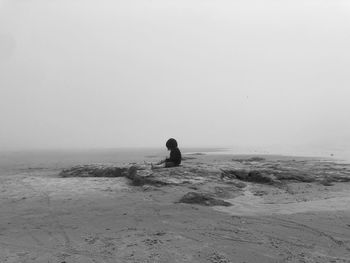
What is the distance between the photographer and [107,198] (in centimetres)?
1170

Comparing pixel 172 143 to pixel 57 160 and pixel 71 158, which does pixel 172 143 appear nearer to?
pixel 57 160

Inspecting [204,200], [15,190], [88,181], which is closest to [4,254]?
[204,200]

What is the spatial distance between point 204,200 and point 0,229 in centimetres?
598

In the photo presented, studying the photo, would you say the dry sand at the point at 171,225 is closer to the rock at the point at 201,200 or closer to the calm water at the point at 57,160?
the rock at the point at 201,200

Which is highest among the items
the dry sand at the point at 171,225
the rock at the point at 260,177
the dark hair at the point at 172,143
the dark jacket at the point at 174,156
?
the dark hair at the point at 172,143

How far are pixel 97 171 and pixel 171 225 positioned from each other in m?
12.5

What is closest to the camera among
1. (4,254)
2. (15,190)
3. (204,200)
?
(4,254)

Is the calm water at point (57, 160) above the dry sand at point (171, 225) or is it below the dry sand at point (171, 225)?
above

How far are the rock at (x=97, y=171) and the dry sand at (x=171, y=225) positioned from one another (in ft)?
17.3

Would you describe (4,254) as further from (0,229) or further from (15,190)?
(15,190)

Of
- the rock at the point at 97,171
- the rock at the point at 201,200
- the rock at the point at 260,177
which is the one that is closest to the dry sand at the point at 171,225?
the rock at the point at 201,200

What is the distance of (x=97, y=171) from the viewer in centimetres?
1986

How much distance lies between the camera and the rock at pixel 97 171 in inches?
747

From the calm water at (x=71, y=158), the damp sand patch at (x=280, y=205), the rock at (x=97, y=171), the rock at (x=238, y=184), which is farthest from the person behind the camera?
the calm water at (x=71, y=158)
